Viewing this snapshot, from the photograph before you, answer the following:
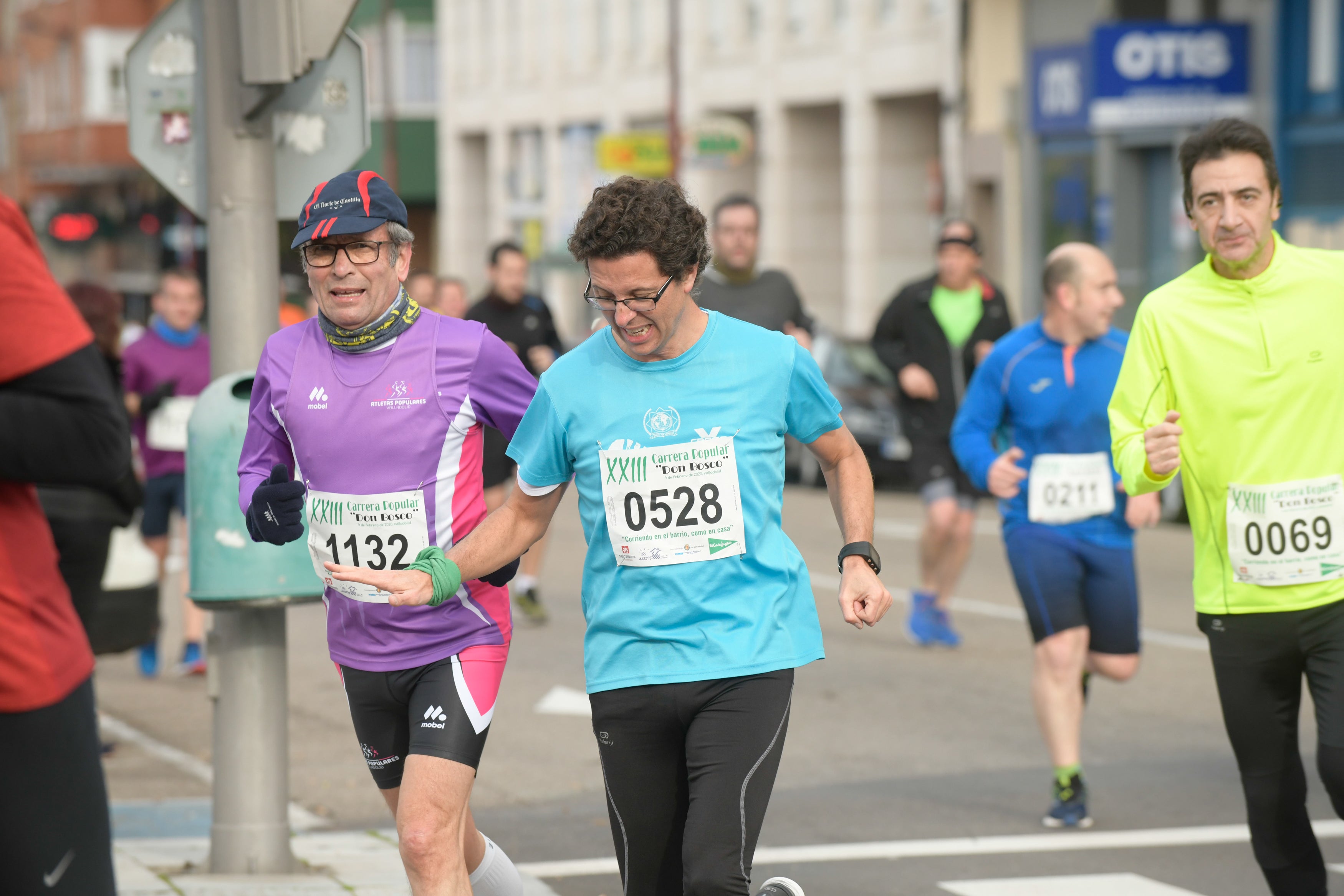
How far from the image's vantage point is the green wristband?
442 cm

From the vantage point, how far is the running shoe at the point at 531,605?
471 inches

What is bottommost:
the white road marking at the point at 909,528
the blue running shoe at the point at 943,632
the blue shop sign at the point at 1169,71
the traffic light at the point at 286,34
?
the white road marking at the point at 909,528

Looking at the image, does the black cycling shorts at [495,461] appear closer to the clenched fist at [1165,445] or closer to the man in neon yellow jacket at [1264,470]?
the man in neon yellow jacket at [1264,470]

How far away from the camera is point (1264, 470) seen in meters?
5.00

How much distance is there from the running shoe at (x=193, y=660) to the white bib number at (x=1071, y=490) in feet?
17.1

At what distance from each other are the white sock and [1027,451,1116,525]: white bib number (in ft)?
9.40

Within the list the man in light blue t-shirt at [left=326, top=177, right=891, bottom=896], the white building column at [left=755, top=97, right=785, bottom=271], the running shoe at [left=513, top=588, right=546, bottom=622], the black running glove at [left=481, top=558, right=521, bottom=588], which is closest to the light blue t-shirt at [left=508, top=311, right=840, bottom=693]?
the man in light blue t-shirt at [left=326, top=177, right=891, bottom=896]

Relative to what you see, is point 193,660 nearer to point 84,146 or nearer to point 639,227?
point 639,227

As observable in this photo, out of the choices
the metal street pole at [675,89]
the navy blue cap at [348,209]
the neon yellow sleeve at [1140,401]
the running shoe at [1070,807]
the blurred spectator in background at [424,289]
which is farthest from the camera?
the metal street pole at [675,89]

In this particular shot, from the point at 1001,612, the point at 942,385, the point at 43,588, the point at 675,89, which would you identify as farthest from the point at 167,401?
the point at 675,89

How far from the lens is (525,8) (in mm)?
46500

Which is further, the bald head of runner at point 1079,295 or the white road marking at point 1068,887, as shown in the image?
the bald head of runner at point 1079,295

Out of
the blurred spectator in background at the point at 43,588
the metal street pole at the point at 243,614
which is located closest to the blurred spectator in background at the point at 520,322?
the metal street pole at the point at 243,614

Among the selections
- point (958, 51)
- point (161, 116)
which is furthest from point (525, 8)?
point (161, 116)
